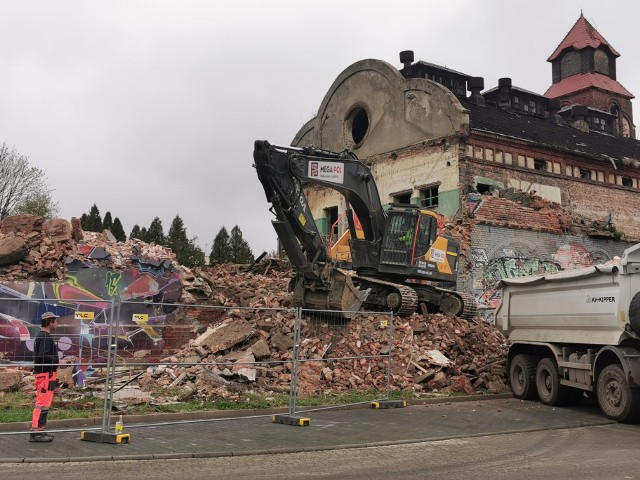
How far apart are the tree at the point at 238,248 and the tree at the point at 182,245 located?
203 cm

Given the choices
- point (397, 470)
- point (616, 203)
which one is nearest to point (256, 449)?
point (397, 470)

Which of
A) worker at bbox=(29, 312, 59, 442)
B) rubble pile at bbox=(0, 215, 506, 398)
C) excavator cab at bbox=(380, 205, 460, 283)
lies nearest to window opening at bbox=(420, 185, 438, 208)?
excavator cab at bbox=(380, 205, 460, 283)

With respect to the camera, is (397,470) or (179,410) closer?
(397,470)

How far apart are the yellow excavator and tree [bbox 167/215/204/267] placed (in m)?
22.1

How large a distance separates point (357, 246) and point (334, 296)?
2.88m

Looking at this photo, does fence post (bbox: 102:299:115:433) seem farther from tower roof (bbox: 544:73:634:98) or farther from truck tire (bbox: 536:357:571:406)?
tower roof (bbox: 544:73:634:98)

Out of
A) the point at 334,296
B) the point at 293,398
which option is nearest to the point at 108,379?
the point at 293,398

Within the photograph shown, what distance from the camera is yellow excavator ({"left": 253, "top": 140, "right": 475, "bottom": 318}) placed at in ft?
47.0

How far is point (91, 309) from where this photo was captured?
15039 millimetres

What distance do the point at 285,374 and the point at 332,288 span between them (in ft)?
8.41

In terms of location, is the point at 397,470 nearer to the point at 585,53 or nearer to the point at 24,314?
the point at 24,314

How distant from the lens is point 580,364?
11805 millimetres

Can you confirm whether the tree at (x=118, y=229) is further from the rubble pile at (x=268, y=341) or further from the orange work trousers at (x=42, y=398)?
the orange work trousers at (x=42, y=398)

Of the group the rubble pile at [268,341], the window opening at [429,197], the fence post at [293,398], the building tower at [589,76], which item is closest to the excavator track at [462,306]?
the rubble pile at [268,341]
